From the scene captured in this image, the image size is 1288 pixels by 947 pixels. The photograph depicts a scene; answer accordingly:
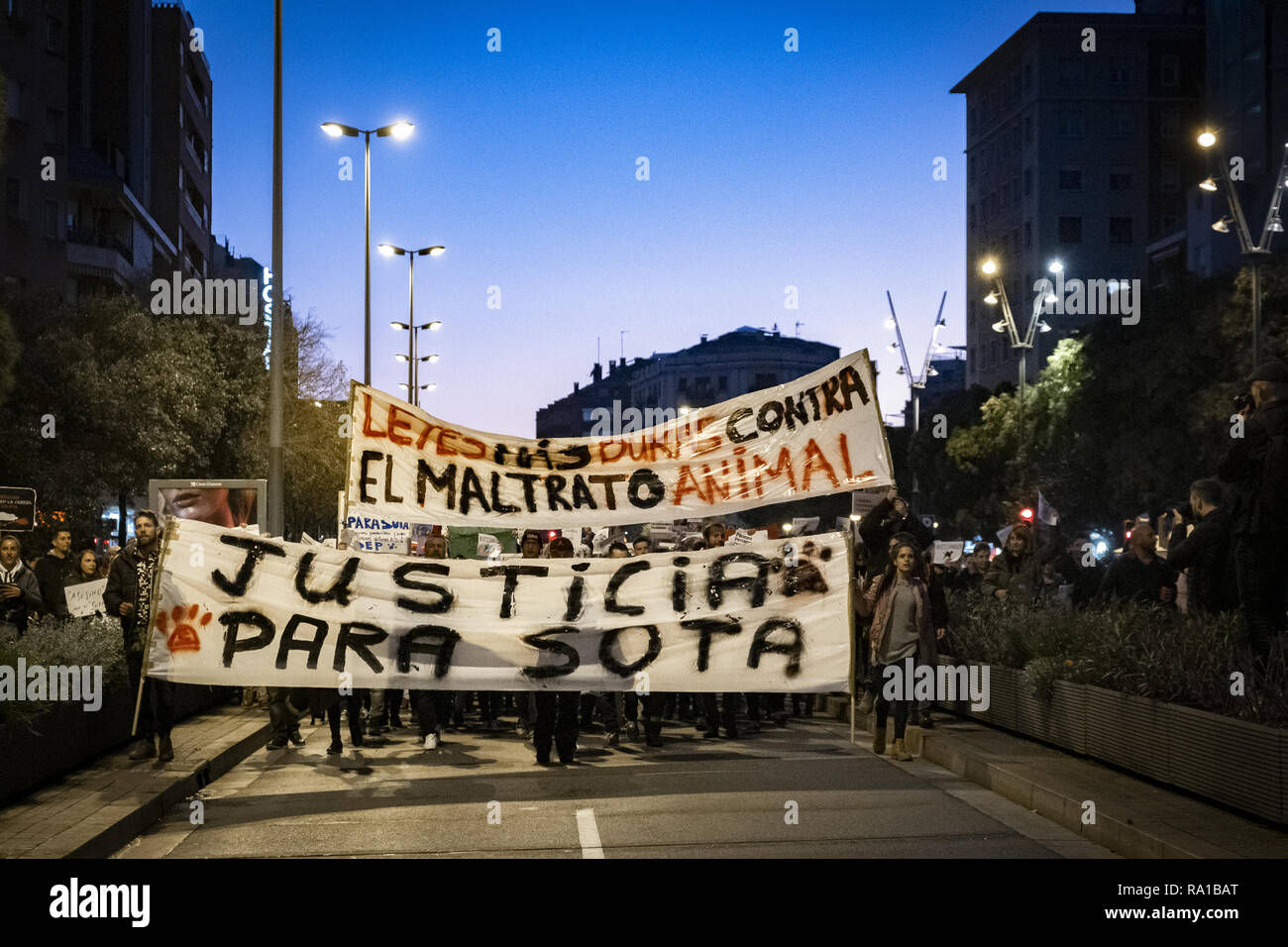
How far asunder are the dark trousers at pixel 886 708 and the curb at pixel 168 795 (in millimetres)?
5318

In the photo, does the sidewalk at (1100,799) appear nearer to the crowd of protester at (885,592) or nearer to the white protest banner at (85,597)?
the crowd of protester at (885,592)

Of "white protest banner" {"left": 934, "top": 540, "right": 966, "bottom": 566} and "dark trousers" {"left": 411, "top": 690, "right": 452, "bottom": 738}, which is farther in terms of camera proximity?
"white protest banner" {"left": 934, "top": 540, "right": 966, "bottom": 566}

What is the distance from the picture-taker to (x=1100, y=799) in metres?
9.34

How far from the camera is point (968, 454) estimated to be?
62125 millimetres

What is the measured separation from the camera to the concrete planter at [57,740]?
31.5ft

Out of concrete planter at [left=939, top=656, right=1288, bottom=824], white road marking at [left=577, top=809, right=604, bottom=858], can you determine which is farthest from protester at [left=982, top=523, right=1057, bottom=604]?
white road marking at [left=577, top=809, right=604, bottom=858]

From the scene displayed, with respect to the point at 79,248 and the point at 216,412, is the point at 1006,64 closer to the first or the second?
the point at 79,248

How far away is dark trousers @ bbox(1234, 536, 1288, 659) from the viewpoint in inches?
379

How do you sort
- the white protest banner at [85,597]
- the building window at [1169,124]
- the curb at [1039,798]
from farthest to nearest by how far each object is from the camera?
the building window at [1169,124], the white protest banner at [85,597], the curb at [1039,798]

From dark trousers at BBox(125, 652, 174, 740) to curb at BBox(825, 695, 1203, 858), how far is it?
5918 millimetres

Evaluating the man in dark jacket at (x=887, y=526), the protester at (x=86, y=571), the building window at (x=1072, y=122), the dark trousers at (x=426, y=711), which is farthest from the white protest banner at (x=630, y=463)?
the building window at (x=1072, y=122)

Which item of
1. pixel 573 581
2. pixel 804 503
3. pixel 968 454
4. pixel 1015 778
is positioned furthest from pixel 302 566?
pixel 804 503

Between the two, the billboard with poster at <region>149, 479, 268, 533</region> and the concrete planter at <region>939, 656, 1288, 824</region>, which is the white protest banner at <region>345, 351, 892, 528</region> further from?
the billboard with poster at <region>149, 479, 268, 533</region>

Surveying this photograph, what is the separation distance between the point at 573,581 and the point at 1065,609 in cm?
526
